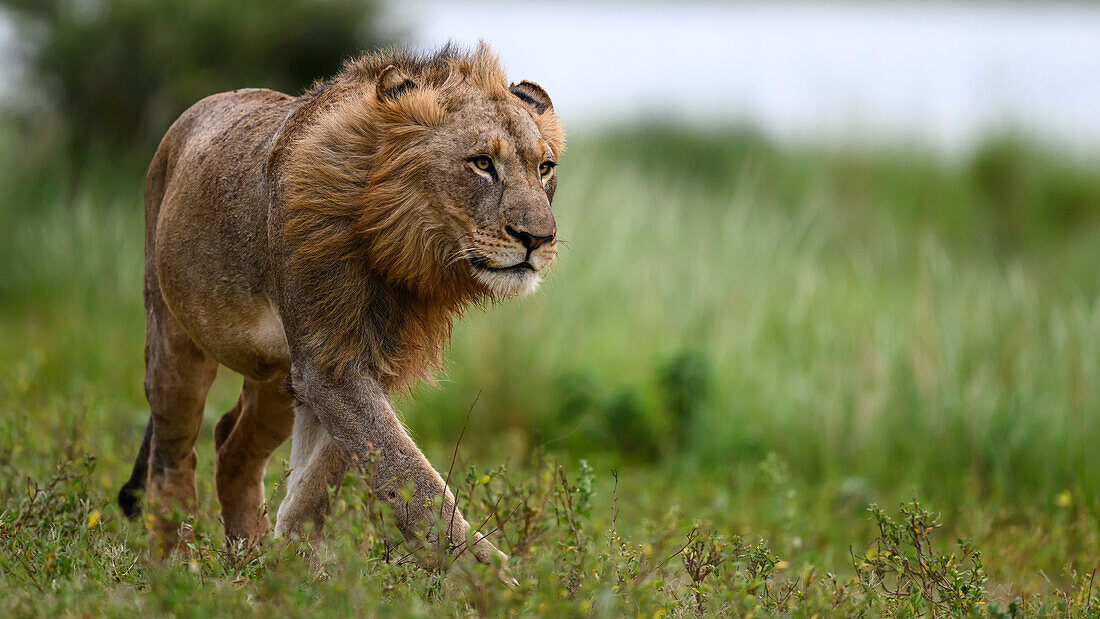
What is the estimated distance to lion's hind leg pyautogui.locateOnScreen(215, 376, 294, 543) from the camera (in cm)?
518

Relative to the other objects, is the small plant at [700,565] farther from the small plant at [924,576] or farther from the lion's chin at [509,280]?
the lion's chin at [509,280]

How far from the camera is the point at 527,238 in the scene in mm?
3752

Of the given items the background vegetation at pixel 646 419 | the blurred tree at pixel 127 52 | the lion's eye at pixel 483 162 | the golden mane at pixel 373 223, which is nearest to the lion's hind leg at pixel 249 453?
the background vegetation at pixel 646 419

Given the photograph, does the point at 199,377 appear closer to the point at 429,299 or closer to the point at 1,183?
the point at 429,299

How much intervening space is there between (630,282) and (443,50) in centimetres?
631

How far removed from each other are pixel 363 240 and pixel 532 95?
0.88 m

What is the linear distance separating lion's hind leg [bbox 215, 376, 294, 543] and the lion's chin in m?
1.67

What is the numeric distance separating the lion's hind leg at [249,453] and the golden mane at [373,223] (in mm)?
1225

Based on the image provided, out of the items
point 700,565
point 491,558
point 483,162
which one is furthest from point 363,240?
point 700,565

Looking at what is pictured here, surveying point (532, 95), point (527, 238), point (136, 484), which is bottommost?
point (136, 484)

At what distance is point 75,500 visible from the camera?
4.88 meters

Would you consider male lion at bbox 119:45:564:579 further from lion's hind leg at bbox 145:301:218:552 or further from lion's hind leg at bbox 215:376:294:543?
lion's hind leg at bbox 215:376:294:543

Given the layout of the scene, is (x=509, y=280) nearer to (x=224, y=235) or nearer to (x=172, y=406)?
(x=224, y=235)

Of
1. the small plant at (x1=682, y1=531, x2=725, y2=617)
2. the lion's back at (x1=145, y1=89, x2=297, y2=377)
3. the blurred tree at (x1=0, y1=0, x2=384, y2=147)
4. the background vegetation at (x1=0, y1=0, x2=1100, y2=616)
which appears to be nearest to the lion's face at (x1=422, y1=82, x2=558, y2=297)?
the background vegetation at (x1=0, y1=0, x2=1100, y2=616)
